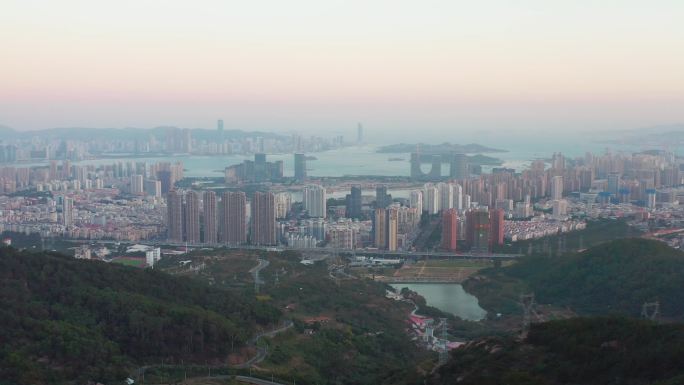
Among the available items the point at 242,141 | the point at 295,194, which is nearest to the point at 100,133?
the point at 242,141

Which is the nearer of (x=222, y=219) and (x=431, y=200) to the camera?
(x=222, y=219)

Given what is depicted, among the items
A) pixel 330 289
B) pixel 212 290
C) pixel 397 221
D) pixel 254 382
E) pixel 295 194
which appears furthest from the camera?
pixel 295 194

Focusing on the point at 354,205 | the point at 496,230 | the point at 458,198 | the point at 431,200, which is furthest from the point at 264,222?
the point at 458,198

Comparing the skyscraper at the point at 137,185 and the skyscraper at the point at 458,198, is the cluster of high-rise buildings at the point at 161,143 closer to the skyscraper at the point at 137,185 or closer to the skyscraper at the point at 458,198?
the skyscraper at the point at 137,185

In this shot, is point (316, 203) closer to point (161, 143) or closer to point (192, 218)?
point (192, 218)

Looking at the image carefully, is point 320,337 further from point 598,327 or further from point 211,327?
point 598,327

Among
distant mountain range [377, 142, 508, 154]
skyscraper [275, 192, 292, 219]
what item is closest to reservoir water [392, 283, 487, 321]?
skyscraper [275, 192, 292, 219]
